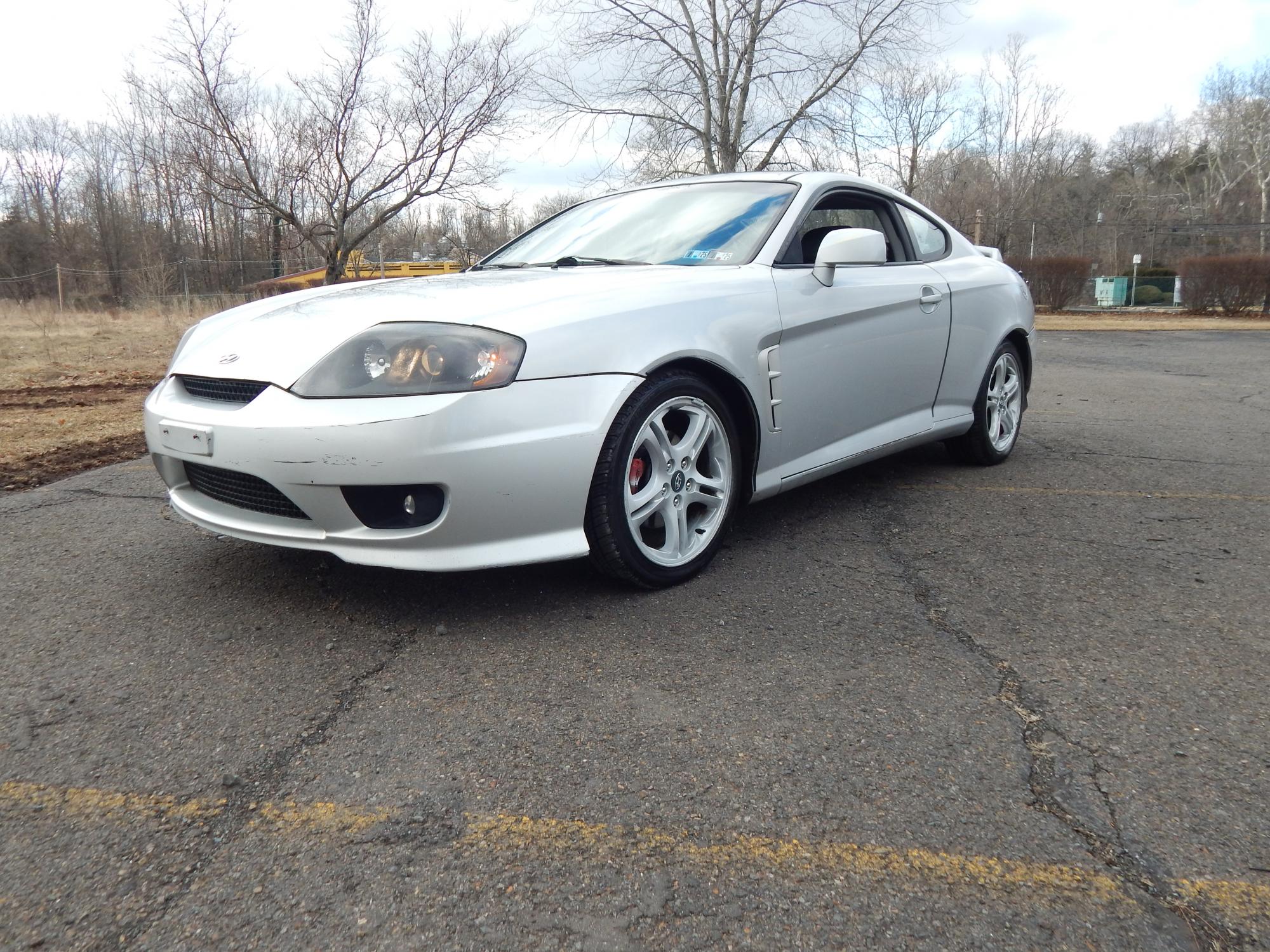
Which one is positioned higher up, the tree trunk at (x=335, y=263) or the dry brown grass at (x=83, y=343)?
the tree trunk at (x=335, y=263)

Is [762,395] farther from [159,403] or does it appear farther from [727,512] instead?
[159,403]

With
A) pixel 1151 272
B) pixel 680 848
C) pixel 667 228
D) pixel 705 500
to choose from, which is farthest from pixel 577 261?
pixel 1151 272

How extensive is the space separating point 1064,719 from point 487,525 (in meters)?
1.53

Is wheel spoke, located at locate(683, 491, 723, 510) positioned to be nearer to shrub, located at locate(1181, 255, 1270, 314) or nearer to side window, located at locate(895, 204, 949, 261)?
side window, located at locate(895, 204, 949, 261)

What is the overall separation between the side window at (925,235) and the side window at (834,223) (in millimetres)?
161

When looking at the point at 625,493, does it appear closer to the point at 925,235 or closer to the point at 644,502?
the point at 644,502

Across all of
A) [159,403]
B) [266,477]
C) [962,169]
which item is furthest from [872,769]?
[962,169]

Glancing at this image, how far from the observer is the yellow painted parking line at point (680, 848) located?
163 centimetres

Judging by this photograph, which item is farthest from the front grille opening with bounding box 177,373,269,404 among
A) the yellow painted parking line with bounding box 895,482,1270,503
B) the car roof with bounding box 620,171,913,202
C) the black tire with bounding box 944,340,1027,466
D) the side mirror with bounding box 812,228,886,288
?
the black tire with bounding box 944,340,1027,466

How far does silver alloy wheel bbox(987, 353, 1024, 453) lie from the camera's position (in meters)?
4.93

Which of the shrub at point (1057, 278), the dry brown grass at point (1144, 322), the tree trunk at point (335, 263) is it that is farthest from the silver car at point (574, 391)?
the shrub at point (1057, 278)

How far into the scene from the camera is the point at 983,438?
4.89 metres

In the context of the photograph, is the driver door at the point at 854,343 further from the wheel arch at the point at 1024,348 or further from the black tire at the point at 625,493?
the wheel arch at the point at 1024,348

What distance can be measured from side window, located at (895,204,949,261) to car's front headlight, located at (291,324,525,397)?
260 cm
